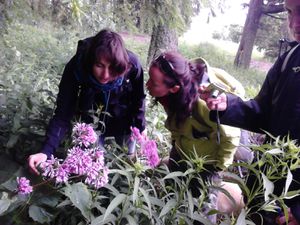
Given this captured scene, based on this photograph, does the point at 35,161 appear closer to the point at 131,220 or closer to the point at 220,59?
the point at 131,220

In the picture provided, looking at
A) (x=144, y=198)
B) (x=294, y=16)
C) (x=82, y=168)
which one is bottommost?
(x=144, y=198)

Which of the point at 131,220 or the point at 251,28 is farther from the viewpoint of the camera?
the point at 251,28

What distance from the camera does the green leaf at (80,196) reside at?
1.58 meters

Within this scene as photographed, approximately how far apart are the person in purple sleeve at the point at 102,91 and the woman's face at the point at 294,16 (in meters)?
0.90

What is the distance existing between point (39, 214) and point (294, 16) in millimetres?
1353

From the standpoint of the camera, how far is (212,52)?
723 inches

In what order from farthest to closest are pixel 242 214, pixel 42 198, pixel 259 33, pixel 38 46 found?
pixel 259 33 < pixel 38 46 < pixel 42 198 < pixel 242 214

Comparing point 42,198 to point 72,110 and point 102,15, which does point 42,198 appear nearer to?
point 72,110

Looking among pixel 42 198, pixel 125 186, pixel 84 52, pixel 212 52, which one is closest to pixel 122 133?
pixel 84 52

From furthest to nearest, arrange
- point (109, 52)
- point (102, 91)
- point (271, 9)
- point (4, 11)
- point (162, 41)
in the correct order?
point (271, 9), point (162, 41), point (4, 11), point (102, 91), point (109, 52)

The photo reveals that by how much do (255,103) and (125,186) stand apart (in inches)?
28.8

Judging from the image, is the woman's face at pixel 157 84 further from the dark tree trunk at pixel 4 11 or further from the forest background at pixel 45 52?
the dark tree trunk at pixel 4 11

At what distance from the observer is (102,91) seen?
2.44 meters

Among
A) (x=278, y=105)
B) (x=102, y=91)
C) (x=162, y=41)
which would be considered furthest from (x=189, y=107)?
(x=162, y=41)
